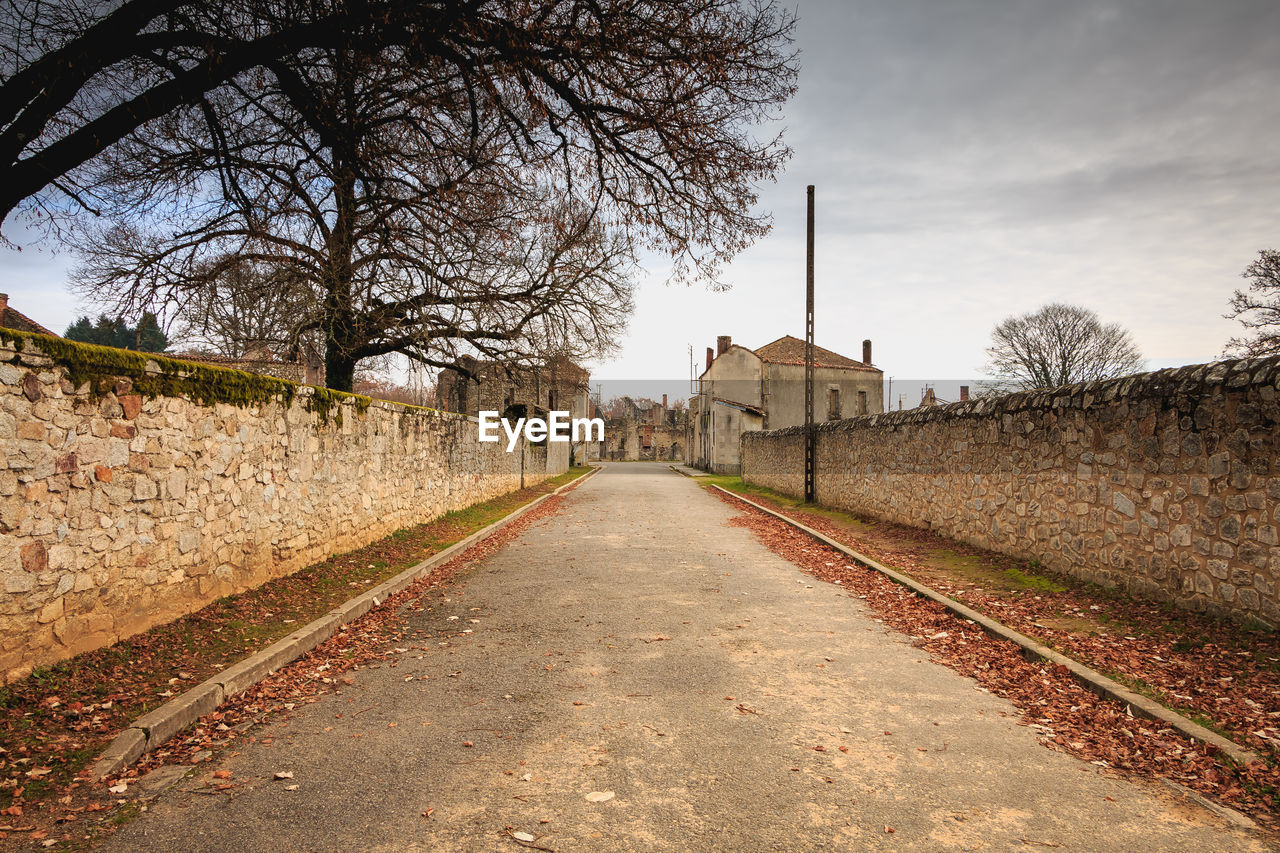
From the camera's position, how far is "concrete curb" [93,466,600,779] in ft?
12.0

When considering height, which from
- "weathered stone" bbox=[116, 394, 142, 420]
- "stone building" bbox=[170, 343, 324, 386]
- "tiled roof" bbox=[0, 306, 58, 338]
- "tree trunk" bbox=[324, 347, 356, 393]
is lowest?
"weathered stone" bbox=[116, 394, 142, 420]

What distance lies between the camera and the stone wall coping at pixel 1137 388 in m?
5.70

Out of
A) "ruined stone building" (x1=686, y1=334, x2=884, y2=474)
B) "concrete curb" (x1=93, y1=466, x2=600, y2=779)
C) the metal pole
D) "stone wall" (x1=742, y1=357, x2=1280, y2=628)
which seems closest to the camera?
"concrete curb" (x1=93, y1=466, x2=600, y2=779)

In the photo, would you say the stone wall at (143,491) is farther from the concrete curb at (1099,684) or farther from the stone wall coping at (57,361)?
the concrete curb at (1099,684)

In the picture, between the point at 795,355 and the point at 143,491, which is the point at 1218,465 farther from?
the point at 795,355

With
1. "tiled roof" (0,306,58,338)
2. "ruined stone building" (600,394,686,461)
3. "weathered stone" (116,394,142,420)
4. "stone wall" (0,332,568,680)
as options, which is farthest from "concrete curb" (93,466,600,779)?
"ruined stone building" (600,394,686,461)

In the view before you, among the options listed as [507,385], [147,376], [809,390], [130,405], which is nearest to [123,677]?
[130,405]

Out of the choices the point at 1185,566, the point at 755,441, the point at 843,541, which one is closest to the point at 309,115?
the point at 1185,566

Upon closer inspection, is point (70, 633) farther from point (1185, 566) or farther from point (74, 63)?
point (1185, 566)

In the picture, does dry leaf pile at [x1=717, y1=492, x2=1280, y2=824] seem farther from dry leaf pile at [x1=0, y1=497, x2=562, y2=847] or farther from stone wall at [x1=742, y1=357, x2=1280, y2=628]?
dry leaf pile at [x1=0, y1=497, x2=562, y2=847]

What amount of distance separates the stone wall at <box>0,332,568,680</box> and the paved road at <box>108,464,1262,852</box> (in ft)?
6.09

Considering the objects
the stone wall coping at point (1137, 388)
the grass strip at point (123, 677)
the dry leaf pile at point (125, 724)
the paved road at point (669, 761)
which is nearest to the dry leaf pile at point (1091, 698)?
the paved road at point (669, 761)

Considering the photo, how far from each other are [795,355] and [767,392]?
451 centimetres

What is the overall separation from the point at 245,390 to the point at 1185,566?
362 inches
